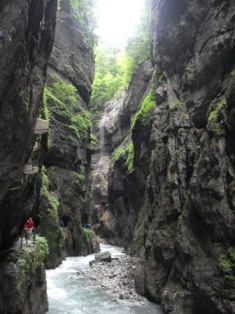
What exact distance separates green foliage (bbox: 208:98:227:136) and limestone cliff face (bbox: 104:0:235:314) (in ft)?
0.06

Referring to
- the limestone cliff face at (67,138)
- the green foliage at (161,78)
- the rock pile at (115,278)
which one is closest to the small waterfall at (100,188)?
the limestone cliff face at (67,138)

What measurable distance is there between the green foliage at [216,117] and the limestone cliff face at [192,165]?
2 cm

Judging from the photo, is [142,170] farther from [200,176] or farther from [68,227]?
[200,176]

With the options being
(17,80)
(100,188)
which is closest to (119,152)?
(100,188)

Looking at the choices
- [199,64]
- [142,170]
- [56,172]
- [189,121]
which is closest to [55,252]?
[56,172]

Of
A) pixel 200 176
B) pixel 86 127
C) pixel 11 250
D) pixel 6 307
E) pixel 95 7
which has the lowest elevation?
pixel 6 307

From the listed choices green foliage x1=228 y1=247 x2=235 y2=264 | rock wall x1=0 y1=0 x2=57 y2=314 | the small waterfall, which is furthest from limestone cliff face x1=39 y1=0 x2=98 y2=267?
green foliage x1=228 y1=247 x2=235 y2=264

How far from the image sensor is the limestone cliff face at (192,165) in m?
16.4

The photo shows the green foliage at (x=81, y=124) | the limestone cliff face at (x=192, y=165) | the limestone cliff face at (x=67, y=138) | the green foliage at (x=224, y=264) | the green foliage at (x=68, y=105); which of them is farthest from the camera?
the green foliage at (x=81, y=124)

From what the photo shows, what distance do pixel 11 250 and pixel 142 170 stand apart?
2253 centimetres

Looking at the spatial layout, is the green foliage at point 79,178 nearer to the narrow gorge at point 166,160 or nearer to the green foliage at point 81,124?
the narrow gorge at point 166,160

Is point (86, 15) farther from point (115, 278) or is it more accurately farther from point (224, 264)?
point (224, 264)

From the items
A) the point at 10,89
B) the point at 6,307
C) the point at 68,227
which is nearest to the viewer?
the point at 10,89

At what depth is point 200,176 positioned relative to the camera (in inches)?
699
